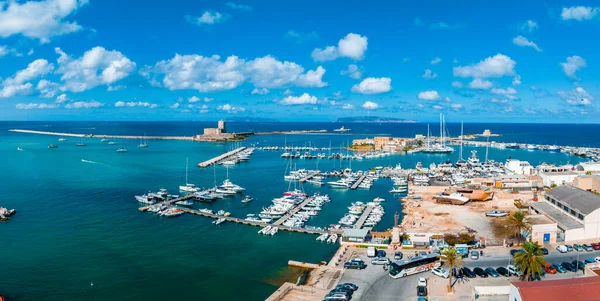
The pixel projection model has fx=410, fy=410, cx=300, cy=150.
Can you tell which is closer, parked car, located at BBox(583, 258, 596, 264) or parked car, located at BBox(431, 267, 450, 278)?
parked car, located at BBox(431, 267, 450, 278)

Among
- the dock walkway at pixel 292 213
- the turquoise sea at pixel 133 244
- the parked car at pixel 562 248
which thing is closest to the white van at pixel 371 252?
the turquoise sea at pixel 133 244

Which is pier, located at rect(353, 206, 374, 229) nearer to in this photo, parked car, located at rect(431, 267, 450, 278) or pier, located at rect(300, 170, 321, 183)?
parked car, located at rect(431, 267, 450, 278)

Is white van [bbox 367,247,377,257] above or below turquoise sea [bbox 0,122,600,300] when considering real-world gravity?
above

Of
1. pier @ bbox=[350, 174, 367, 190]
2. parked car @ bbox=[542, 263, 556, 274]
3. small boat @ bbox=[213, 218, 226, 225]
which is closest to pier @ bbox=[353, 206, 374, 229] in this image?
small boat @ bbox=[213, 218, 226, 225]

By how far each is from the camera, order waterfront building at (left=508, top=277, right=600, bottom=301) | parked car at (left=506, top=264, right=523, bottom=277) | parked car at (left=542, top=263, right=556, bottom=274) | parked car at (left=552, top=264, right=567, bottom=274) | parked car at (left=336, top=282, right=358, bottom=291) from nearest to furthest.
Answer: waterfront building at (left=508, top=277, right=600, bottom=301) < parked car at (left=336, top=282, right=358, bottom=291) < parked car at (left=506, top=264, right=523, bottom=277) < parked car at (left=542, top=263, right=556, bottom=274) < parked car at (left=552, top=264, right=567, bottom=274)

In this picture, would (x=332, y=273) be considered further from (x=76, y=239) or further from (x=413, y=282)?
(x=76, y=239)

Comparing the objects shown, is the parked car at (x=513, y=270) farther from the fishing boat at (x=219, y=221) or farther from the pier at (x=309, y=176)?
the pier at (x=309, y=176)

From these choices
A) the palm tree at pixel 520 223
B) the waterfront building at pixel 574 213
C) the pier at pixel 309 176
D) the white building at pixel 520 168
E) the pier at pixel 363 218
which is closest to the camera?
the waterfront building at pixel 574 213

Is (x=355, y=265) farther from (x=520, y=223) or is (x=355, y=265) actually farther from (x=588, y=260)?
(x=520, y=223)

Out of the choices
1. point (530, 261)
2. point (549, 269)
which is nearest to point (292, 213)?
point (549, 269)
